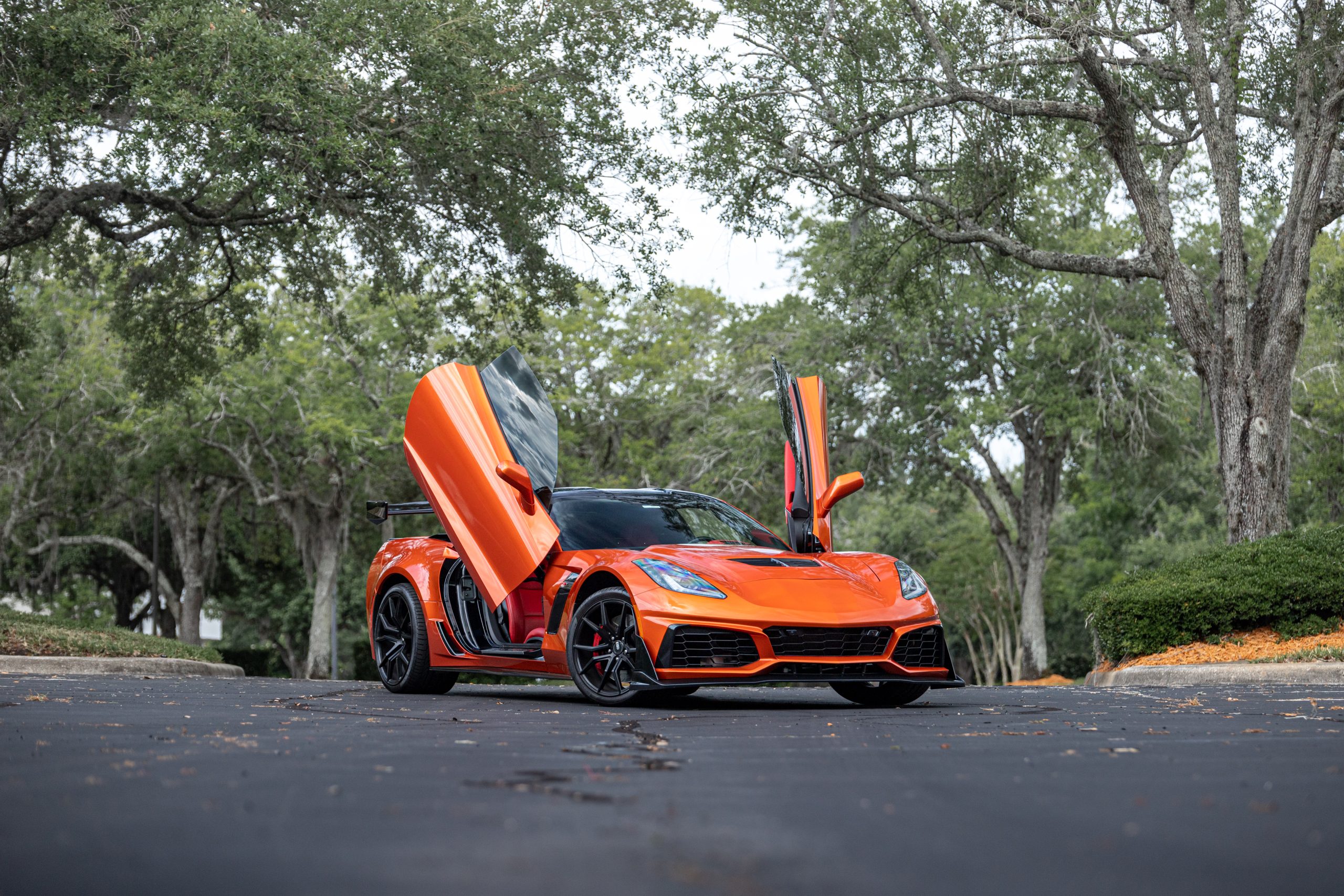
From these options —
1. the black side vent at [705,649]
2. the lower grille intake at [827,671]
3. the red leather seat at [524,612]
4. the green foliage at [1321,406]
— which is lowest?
the lower grille intake at [827,671]

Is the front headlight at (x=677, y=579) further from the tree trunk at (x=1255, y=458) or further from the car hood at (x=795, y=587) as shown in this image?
the tree trunk at (x=1255, y=458)

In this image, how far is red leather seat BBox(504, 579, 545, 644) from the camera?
848 centimetres

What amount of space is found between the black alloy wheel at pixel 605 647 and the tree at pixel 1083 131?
409 inches

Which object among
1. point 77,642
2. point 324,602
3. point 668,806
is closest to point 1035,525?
point 324,602

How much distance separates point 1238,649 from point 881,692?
6068 mm

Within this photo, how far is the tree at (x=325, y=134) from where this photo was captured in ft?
44.4

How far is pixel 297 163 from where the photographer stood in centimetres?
1433

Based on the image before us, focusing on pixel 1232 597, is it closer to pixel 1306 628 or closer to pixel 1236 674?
pixel 1306 628

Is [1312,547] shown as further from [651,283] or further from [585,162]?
[585,162]

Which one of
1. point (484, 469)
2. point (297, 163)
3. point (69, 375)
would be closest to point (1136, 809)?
point (484, 469)

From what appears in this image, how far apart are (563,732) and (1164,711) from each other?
331cm

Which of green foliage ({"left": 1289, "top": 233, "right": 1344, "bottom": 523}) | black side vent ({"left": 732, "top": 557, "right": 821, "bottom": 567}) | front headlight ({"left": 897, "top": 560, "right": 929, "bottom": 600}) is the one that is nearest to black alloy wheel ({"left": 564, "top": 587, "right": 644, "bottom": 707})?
black side vent ({"left": 732, "top": 557, "right": 821, "bottom": 567})

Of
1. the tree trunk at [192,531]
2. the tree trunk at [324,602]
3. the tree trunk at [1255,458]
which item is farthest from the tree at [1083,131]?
the tree trunk at [192,531]

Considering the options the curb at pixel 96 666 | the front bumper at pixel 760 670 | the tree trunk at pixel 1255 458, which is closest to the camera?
the front bumper at pixel 760 670
